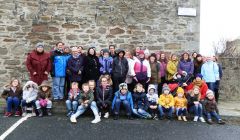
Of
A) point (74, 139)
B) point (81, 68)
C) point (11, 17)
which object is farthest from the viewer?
point (11, 17)

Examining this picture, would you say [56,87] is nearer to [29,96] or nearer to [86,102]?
[29,96]

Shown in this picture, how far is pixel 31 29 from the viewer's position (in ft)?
39.2

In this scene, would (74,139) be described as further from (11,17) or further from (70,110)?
(11,17)

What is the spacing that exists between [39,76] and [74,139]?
121 inches

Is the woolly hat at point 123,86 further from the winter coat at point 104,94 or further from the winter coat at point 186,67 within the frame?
the winter coat at point 186,67

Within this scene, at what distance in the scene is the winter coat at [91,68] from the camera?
10.1 m

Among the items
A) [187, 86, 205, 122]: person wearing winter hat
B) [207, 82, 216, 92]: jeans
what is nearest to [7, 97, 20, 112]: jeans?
[187, 86, 205, 122]: person wearing winter hat

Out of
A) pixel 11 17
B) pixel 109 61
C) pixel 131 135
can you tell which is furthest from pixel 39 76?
pixel 131 135

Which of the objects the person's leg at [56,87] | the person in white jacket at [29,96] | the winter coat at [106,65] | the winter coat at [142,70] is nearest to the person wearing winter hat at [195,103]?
the winter coat at [142,70]

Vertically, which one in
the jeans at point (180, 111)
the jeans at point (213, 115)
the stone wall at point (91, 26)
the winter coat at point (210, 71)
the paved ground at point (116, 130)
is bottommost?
the paved ground at point (116, 130)

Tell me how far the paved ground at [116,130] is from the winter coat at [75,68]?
3.87 ft

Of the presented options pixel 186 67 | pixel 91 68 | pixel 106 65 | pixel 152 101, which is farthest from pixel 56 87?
pixel 186 67

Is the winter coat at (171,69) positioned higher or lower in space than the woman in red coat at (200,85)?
higher

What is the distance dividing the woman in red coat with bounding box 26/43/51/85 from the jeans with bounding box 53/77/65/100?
1.01 feet
